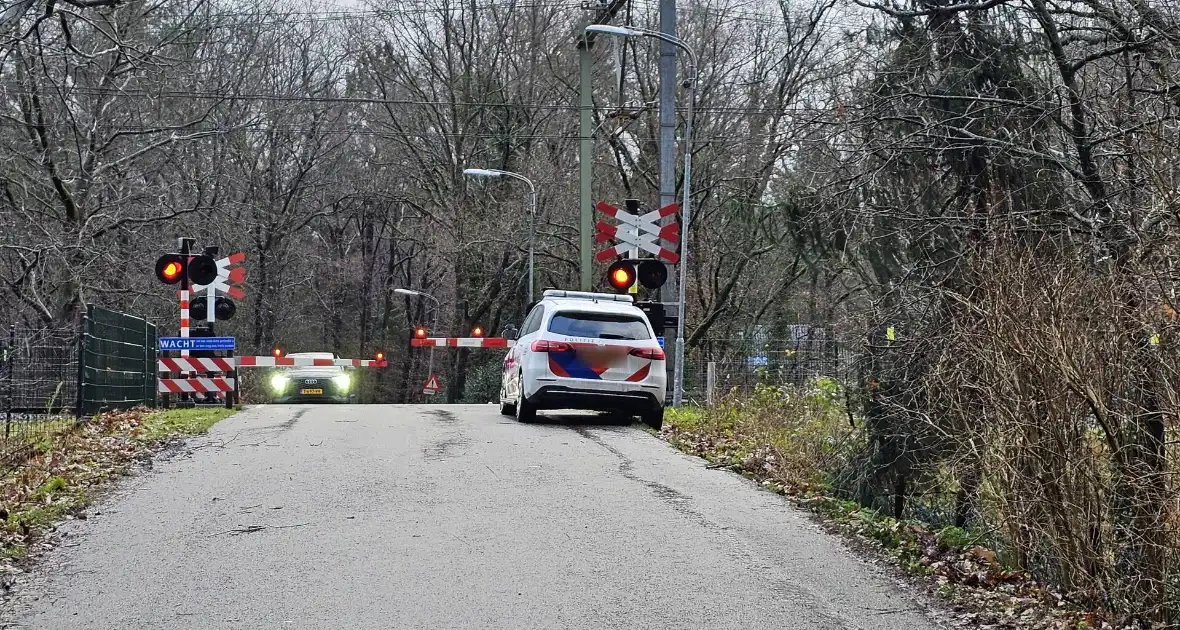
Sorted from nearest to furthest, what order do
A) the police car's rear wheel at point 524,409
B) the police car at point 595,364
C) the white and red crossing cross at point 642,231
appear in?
the police car at point 595,364
the police car's rear wheel at point 524,409
the white and red crossing cross at point 642,231

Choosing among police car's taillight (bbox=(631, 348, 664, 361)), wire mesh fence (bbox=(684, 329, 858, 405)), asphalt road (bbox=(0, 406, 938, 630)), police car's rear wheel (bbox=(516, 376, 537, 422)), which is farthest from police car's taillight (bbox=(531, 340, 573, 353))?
asphalt road (bbox=(0, 406, 938, 630))

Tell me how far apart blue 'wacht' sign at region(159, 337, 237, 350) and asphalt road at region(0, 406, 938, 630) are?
9.28 metres

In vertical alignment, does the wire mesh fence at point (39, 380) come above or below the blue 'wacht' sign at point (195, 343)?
below

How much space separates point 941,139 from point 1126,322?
4.09m

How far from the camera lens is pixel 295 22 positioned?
120 feet

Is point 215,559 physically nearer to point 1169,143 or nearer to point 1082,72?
point 1169,143

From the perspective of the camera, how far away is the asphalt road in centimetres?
673

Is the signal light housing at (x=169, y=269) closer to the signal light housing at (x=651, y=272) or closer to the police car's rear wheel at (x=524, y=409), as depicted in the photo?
the police car's rear wheel at (x=524, y=409)

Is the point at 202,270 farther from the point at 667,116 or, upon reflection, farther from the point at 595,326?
the point at 667,116

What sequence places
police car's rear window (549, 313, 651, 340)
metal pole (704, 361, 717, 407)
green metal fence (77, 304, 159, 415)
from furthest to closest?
metal pole (704, 361, 717, 407)
police car's rear window (549, 313, 651, 340)
green metal fence (77, 304, 159, 415)

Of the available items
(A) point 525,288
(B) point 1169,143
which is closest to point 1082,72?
(B) point 1169,143

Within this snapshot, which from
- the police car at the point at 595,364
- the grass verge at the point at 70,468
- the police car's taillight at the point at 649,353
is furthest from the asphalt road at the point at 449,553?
the police car's taillight at the point at 649,353

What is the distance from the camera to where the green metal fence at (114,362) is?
16172 millimetres

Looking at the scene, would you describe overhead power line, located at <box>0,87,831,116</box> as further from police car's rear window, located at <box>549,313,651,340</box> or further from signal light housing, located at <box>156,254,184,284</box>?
police car's rear window, located at <box>549,313,651,340</box>
